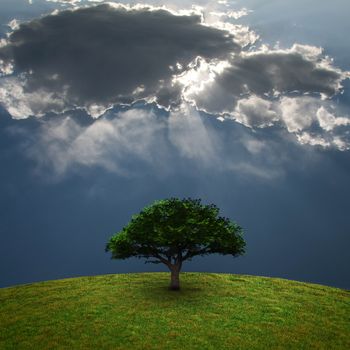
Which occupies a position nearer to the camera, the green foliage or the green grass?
the green grass

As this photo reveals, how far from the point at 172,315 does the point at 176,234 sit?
11.5 metres

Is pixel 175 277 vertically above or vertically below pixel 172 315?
above

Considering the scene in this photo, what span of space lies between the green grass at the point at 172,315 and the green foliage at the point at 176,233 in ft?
19.0

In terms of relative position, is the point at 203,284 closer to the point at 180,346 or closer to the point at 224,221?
the point at 224,221

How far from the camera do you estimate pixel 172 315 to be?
4981 cm

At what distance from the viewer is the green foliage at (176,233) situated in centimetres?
5834

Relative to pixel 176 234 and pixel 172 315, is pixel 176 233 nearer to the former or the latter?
pixel 176 234

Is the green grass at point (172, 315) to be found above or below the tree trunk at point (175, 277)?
below

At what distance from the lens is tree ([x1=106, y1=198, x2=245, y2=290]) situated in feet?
192

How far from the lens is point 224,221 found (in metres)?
63.4

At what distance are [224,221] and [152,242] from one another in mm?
11429

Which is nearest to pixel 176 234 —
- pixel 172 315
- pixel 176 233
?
pixel 176 233

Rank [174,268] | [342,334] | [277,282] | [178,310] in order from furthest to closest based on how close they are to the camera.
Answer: [277,282] → [174,268] → [178,310] → [342,334]

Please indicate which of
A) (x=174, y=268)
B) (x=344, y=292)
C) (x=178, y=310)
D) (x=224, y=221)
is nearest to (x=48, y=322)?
(x=178, y=310)
